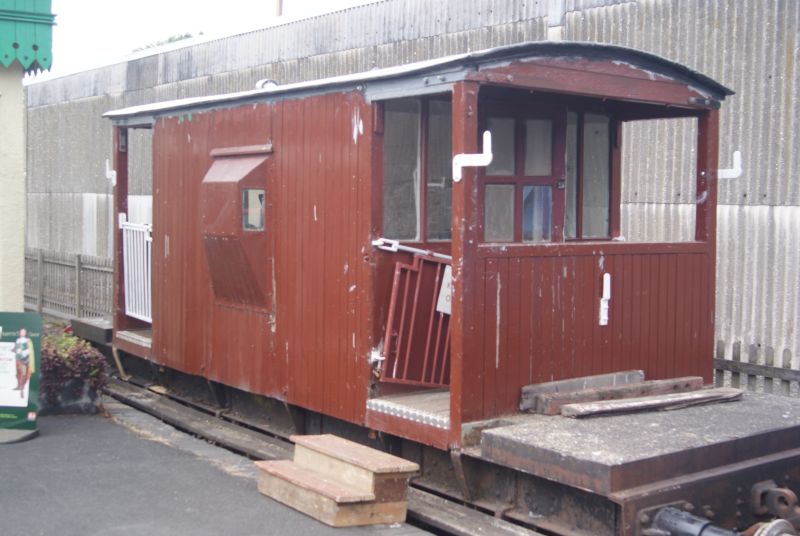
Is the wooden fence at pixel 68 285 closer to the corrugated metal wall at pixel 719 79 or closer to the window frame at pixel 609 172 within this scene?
the corrugated metal wall at pixel 719 79

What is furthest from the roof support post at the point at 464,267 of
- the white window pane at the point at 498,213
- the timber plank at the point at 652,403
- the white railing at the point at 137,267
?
the white railing at the point at 137,267

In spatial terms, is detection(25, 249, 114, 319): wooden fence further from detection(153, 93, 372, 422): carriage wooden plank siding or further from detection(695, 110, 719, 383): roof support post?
detection(695, 110, 719, 383): roof support post

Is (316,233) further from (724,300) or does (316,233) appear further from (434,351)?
(724,300)

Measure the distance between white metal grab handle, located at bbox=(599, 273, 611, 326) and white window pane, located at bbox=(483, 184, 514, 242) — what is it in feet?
3.27

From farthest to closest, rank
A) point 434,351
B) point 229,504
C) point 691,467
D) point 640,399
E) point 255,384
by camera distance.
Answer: point 255,384 < point 434,351 < point 640,399 < point 229,504 < point 691,467

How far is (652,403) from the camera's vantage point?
6617mm

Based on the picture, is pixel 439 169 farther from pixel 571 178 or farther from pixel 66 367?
pixel 66 367

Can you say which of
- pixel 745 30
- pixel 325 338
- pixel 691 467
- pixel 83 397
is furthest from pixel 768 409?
pixel 83 397

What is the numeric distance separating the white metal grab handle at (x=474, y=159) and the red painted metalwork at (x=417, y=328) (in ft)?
3.89

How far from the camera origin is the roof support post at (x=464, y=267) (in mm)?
6070

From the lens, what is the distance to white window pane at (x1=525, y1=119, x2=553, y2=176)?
775cm

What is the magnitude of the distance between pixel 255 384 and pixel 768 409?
Answer: 4.08 meters

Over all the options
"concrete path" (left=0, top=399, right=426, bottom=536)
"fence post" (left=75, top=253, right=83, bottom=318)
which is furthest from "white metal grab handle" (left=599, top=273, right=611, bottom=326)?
"fence post" (left=75, top=253, right=83, bottom=318)

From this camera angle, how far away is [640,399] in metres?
6.76
